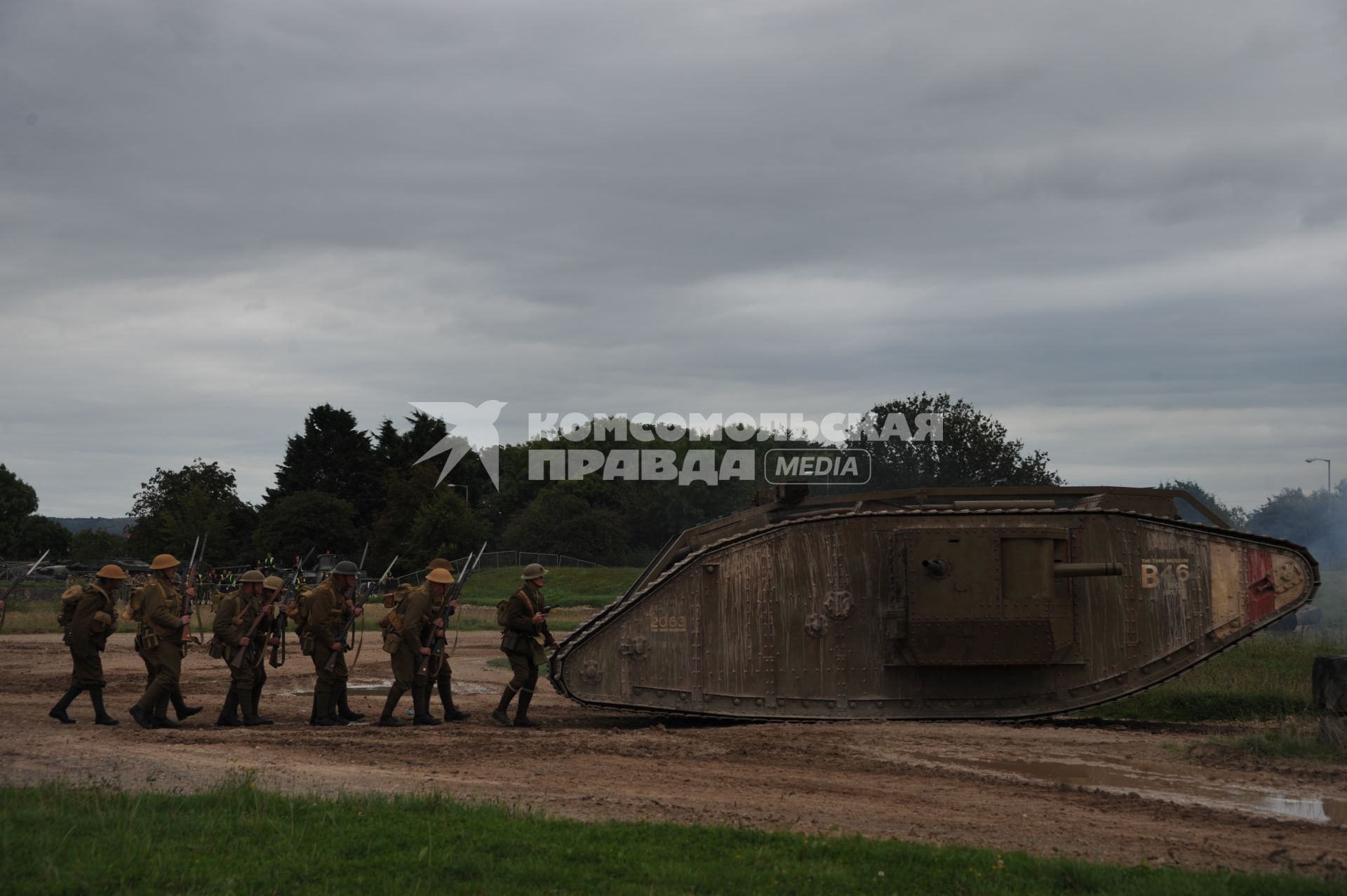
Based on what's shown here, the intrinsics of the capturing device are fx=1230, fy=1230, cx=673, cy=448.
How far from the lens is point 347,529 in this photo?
6438cm

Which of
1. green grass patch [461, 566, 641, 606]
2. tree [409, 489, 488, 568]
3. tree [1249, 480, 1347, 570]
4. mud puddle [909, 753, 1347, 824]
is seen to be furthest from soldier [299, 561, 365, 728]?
tree [409, 489, 488, 568]

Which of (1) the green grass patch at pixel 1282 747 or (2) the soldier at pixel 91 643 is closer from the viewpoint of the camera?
(1) the green grass patch at pixel 1282 747

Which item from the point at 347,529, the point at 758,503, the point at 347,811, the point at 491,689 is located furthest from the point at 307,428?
the point at 347,811

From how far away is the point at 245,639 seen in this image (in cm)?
1373

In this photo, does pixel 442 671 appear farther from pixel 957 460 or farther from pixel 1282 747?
pixel 957 460

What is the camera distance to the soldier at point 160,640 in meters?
13.3

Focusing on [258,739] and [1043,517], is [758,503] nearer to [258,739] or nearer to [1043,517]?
[1043,517]

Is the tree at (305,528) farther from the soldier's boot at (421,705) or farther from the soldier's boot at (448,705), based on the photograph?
the soldier's boot at (421,705)

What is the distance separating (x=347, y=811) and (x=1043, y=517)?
27.2 feet

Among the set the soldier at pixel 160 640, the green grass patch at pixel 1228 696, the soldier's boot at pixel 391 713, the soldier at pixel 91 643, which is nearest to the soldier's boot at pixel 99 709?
the soldier at pixel 91 643

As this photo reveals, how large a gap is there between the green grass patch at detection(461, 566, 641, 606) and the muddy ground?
30402 millimetres

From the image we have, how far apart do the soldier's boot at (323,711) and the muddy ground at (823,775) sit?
1.38 ft

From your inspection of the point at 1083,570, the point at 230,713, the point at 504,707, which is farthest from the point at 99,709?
the point at 1083,570

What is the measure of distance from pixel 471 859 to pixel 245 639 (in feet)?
A: 25.2
